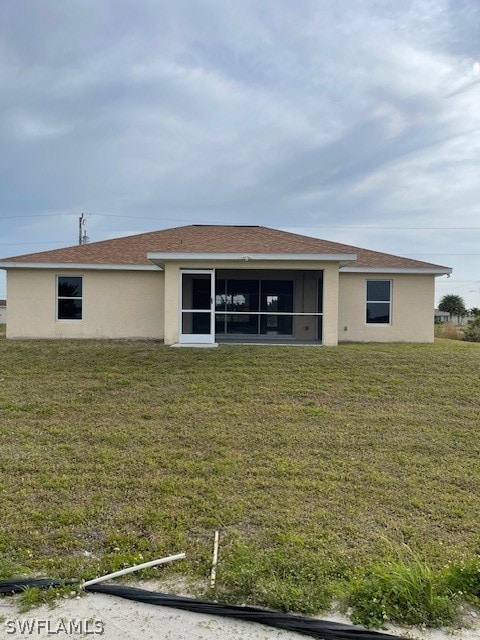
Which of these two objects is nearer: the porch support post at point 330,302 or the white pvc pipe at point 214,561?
the white pvc pipe at point 214,561

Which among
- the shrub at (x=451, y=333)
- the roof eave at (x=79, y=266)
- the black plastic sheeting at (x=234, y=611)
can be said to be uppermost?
the roof eave at (x=79, y=266)

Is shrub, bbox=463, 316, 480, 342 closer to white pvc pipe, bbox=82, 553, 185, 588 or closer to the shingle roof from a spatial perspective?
the shingle roof

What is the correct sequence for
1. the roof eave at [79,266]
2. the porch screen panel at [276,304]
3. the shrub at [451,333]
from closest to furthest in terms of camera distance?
the roof eave at [79,266] → the porch screen panel at [276,304] → the shrub at [451,333]

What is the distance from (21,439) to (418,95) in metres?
13.0

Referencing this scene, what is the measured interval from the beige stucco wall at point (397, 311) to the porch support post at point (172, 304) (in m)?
5.89

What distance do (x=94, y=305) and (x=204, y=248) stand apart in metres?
4.51

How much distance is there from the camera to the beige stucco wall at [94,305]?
1440 centimetres

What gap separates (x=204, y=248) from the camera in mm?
13227

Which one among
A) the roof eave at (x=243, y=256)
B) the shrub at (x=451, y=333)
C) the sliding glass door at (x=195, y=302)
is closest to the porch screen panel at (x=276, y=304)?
the sliding glass door at (x=195, y=302)

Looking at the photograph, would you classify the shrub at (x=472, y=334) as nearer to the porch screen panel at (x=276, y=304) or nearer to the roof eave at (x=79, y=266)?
the porch screen panel at (x=276, y=304)

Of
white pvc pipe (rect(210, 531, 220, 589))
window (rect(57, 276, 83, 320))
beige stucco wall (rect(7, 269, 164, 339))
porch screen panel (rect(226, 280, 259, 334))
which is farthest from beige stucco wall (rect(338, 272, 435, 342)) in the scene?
white pvc pipe (rect(210, 531, 220, 589))

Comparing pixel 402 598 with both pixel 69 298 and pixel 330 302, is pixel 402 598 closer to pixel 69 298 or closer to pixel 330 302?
pixel 330 302

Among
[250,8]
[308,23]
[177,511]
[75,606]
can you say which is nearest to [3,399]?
[177,511]

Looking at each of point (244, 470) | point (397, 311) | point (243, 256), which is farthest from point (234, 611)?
point (397, 311)
